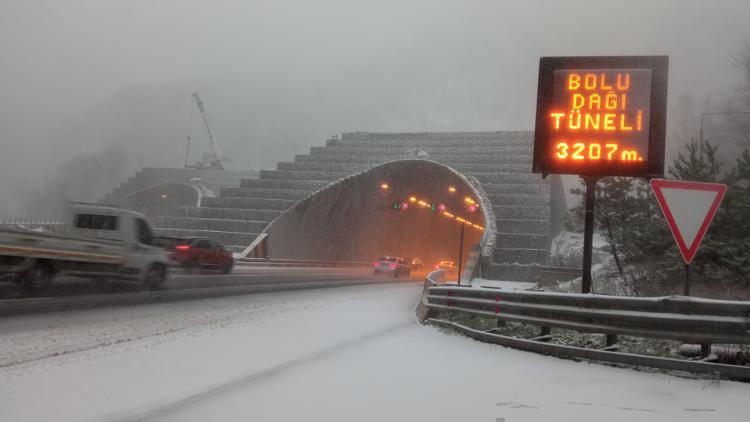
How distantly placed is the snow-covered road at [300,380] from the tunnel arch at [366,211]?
124 feet

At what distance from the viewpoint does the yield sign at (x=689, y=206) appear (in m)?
8.09

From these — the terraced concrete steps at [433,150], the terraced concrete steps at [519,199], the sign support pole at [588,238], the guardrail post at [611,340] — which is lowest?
the guardrail post at [611,340]

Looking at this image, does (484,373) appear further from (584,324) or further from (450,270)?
(450,270)

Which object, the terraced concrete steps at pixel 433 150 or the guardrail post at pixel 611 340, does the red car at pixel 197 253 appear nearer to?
the guardrail post at pixel 611 340

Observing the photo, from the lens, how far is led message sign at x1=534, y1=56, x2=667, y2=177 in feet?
42.6

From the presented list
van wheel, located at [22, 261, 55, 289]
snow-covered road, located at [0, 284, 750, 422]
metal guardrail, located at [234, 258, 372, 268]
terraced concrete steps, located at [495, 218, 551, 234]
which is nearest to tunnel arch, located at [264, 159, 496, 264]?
terraced concrete steps, located at [495, 218, 551, 234]

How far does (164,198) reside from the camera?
12356cm

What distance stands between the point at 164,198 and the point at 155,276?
110709mm

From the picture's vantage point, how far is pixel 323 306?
1800 centimetres

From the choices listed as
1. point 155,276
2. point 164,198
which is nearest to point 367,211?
point 155,276

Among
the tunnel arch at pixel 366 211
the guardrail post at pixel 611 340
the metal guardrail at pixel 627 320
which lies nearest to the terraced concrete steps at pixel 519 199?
the tunnel arch at pixel 366 211

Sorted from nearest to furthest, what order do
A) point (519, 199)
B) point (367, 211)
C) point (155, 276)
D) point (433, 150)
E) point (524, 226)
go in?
point (155, 276) < point (524, 226) < point (519, 199) < point (367, 211) < point (433, 150)

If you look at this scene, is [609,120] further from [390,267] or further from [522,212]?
[522,212]

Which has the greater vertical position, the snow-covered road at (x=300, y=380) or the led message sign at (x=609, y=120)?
the led message sign at (x=609, y=120)
